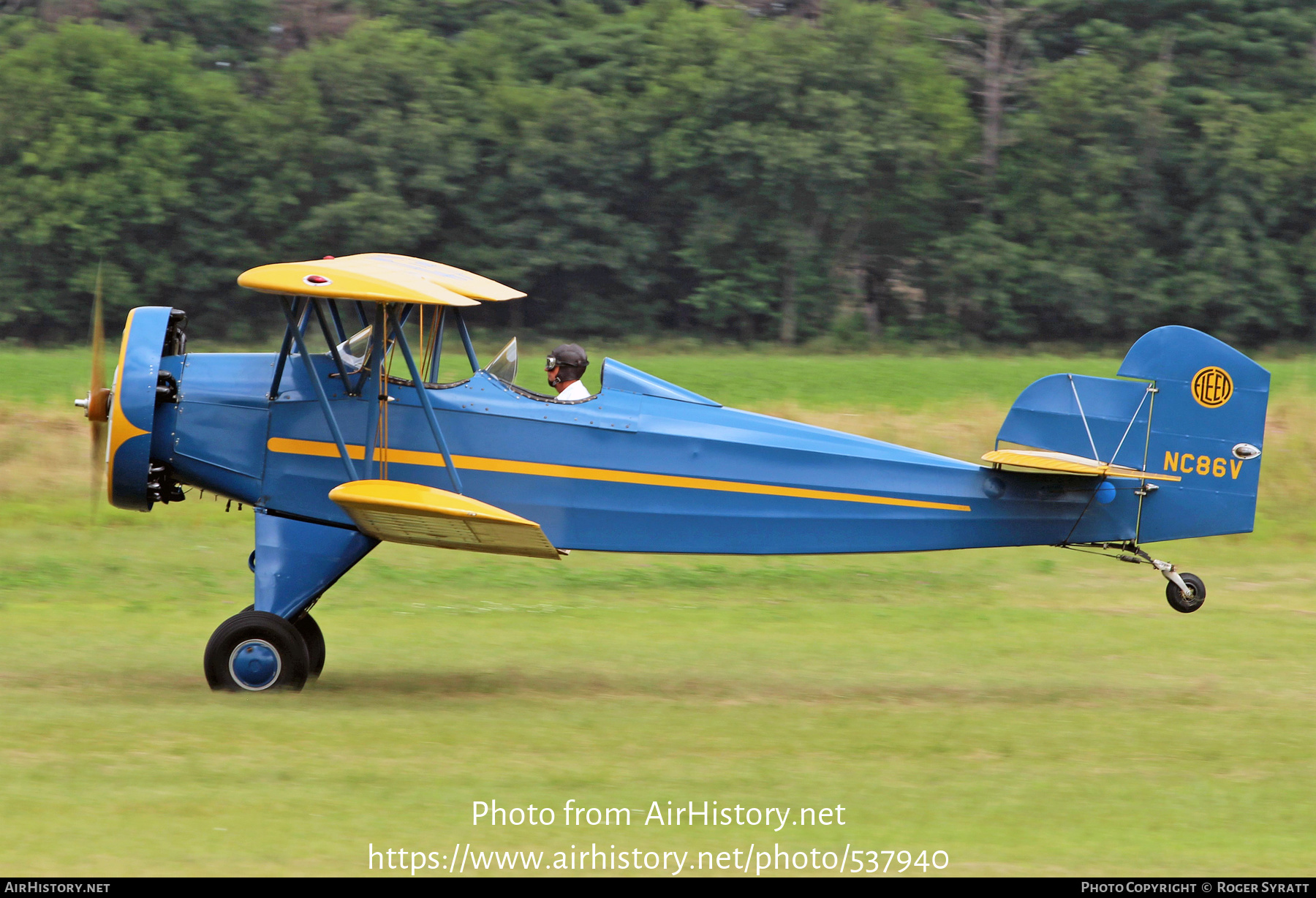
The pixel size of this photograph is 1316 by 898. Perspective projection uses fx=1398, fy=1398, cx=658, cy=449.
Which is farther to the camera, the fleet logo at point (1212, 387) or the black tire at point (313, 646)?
the black tire at point (313, 646)

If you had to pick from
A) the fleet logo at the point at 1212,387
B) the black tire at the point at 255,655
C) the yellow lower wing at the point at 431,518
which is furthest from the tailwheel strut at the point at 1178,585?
the black tire at the point at 255,655

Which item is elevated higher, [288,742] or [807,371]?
[288,742]

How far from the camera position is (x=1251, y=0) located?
141 ft

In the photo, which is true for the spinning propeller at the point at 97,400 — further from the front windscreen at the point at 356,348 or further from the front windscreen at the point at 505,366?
the front windscreen at the point at 505,366

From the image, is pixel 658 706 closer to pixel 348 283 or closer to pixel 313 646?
pixel 313 646

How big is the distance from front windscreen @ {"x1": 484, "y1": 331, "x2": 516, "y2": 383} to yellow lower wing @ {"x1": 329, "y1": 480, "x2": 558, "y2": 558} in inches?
38.1

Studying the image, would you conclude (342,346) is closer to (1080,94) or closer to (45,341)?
(45,341)

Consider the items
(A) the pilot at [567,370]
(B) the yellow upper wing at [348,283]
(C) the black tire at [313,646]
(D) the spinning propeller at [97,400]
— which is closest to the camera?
(B) the yellow upper wing at [348,283]

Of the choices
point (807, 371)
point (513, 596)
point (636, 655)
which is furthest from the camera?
point (807, 371)

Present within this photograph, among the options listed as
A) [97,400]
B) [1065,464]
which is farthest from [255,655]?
[1065,464]

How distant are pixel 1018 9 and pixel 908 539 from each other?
3748 cm

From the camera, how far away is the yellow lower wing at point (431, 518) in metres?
7.89

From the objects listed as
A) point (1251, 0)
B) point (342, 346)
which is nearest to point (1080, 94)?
point (1251, 0)

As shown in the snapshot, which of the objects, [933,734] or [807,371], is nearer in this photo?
[933,734]
